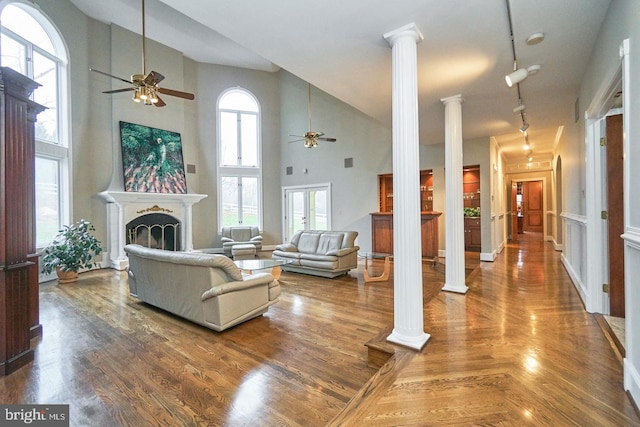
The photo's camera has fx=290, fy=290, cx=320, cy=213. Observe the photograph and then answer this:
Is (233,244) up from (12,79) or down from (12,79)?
down

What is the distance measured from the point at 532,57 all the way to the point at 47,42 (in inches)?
322

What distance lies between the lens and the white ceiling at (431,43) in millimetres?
2293

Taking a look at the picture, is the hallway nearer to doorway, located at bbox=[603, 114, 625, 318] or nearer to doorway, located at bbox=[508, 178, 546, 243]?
doorway, located at bbox=[603, 114, 625, 318]

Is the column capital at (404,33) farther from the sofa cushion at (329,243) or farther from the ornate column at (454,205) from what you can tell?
the sofa cushion at (329,243)

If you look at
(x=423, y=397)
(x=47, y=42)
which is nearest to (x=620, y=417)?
(x=423, y=397)

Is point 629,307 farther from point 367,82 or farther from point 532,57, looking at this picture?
point 367,82

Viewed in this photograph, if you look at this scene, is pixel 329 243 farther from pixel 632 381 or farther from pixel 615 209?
pixel 632 381

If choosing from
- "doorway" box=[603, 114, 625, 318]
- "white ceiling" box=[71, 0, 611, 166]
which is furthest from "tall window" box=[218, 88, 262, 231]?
"doorway" box=[603, 114, 625, 318]

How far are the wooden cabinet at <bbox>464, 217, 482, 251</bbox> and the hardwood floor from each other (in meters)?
3.74

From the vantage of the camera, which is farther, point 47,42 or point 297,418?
point 47,42

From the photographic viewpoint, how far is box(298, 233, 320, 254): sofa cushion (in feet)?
19.5

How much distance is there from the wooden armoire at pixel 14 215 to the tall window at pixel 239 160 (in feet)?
20.7

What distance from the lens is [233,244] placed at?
7758 millimetres

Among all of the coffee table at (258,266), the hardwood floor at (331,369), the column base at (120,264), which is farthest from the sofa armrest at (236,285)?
the column base at (120,264)
